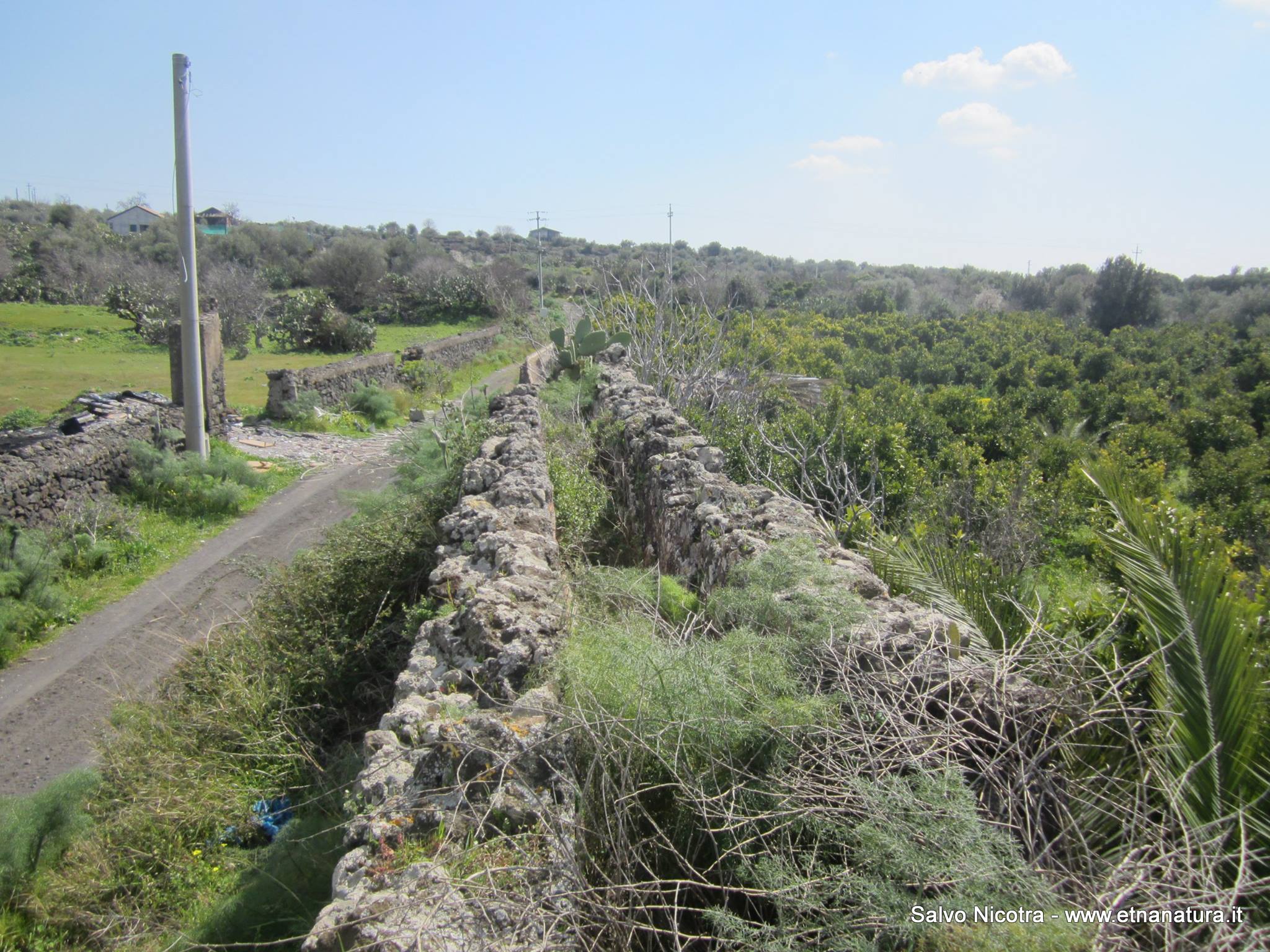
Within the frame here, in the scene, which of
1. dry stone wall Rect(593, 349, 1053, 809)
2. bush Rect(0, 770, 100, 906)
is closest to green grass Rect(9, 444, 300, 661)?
bush Rect(0, 770, 100, 906)

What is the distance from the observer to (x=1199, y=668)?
10.6 ft

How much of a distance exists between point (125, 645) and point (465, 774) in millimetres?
7761

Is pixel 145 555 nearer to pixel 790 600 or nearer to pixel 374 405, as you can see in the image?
pixel 374 405

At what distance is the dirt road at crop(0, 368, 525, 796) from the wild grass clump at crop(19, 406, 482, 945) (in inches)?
27.3

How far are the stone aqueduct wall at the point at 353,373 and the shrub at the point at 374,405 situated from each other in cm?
33

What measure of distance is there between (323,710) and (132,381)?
19.4 m

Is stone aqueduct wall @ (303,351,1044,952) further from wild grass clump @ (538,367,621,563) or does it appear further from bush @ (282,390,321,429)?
bush @ (282,390,321,429)

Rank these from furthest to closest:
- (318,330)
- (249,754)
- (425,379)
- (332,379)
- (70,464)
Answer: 1. (318,330)
2. (425,379)
3. (332,379)
4. (70,464)
5. (249,754)

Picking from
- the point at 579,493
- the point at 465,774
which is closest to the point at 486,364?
the point at 579,493

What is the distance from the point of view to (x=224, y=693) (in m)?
5.89

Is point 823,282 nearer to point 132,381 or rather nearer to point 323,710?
point 132,381

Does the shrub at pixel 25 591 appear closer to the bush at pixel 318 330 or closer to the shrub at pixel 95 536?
the shrub at pixel 95 536

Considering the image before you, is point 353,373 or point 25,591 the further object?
Result: point 353,373

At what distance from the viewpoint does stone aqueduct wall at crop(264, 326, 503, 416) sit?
1925 cm
